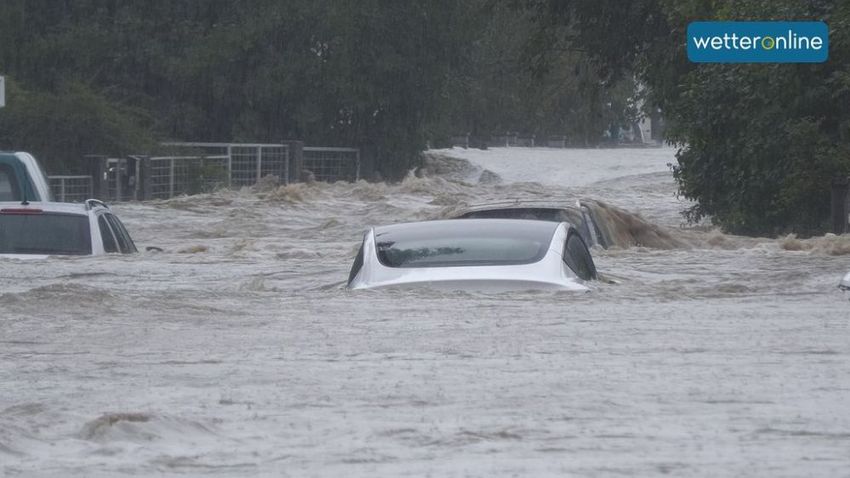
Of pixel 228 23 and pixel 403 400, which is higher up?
pixel 228 23

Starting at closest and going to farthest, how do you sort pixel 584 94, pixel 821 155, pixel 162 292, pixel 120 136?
pixel 162 292
pixel 821 155
pixel 584 94
pixel 120 136

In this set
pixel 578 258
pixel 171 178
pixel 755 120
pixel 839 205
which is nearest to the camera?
pixel 578 258

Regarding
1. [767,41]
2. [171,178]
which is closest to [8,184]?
[767,41]

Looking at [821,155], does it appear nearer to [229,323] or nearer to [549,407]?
[229,323]

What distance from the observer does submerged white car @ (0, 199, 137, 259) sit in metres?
14.8

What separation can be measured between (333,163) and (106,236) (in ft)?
95.4

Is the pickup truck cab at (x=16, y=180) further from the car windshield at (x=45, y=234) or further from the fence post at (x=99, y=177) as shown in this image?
the fence post at (x=99, y=177)

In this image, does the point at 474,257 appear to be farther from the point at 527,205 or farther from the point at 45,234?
the point at 45,234

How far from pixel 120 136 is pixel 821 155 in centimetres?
2016

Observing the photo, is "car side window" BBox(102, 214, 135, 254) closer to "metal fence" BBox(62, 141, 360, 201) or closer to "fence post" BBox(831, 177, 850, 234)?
"fence post" BBox(831, 177, 850, 234)

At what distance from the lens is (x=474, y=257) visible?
11.1 meters

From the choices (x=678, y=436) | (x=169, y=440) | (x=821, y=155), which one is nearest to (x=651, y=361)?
(x=678, y=436)

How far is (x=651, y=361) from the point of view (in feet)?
28.0

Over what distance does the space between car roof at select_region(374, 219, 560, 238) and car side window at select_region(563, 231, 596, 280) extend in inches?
6.6
